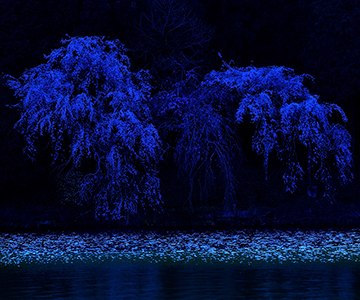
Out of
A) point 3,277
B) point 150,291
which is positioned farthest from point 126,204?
point 150,291

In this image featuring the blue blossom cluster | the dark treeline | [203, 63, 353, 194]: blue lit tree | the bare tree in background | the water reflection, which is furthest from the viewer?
the bare tree in background

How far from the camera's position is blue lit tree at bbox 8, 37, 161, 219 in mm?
27531

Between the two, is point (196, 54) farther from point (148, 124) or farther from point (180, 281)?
point (180, 281)

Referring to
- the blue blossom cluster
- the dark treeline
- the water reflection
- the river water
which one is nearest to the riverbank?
the dark treeline

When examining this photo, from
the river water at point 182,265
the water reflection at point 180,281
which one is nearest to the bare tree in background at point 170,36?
the river water at point 182,265

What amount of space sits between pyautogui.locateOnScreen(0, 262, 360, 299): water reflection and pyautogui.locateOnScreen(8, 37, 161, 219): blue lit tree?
871 cm

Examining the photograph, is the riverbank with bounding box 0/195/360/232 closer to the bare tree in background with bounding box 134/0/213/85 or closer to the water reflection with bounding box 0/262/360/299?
the bare tree in background with bounding box 134/0/213/85

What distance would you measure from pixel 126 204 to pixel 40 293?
1273cm

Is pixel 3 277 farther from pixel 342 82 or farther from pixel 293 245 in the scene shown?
pixel 342 82

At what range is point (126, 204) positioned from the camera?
2748 cm

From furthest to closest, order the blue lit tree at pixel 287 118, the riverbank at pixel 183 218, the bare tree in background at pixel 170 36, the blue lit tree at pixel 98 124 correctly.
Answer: the bare tree in background at pixel 170 36 < the blue lit tree at pixel 287 118 < the riverbank at pixel 183 218 < the blue lit tree at pixel 98 124

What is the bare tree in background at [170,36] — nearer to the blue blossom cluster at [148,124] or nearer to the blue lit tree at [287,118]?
the blue blossom cluster at [148,124]

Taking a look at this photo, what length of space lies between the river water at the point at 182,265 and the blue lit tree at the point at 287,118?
4856mm

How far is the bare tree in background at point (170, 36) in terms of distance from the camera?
34.3 metres
